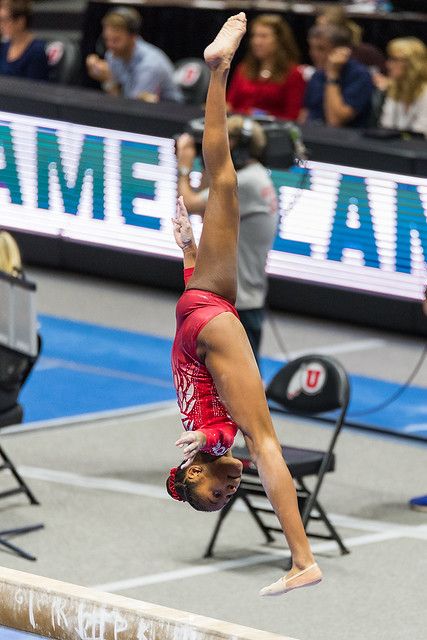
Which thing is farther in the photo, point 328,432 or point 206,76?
point 206,76

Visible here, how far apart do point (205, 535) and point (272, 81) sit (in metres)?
5.37

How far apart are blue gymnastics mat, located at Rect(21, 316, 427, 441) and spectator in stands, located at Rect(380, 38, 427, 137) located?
2.27 meters

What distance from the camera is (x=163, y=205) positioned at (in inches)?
443

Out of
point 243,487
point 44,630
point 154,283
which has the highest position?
point 44,630

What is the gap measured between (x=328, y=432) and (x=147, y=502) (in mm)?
1640

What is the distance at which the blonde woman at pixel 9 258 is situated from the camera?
302 inches

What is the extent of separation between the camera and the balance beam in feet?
14.0

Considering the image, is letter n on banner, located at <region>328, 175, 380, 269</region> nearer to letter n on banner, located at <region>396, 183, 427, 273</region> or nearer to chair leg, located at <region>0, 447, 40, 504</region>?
letter n on banner, located at <region>396, 183, 427, 273</region>

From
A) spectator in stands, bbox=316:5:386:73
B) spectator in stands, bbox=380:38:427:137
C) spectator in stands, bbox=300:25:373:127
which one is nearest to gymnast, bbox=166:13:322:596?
spectator in stands, bbox=380:38:427:137

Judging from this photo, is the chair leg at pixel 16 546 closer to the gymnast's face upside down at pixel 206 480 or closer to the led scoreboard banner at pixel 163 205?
the gymnast's face upside down at pixel 206 480

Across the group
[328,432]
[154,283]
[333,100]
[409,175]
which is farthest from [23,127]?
[328,432]

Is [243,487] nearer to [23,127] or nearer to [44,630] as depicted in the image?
[44,630]

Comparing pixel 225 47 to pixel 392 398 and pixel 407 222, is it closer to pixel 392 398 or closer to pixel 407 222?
pixel 392 398

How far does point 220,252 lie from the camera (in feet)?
15.1
